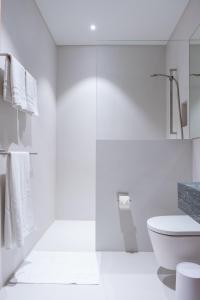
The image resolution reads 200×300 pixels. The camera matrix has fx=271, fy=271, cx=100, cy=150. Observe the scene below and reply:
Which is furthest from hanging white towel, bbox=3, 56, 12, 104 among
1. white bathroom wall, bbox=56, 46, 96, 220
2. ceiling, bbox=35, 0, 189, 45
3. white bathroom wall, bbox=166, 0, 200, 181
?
white bathroom wall, bbox=56, 46, 96, 220

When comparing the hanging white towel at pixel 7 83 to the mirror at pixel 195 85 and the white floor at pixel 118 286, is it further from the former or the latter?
the mirror at pixel 195 85

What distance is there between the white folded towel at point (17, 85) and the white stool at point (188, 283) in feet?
5.24

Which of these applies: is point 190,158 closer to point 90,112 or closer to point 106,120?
point 106,120

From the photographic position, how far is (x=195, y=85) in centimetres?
266

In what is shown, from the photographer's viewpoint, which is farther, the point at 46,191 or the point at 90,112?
the point at 90,112

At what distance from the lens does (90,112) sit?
3783 millimetres

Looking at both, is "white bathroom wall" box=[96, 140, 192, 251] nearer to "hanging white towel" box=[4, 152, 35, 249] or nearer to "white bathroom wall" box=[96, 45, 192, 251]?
Result: "white bathroom wall" box=[96, 45, 192, 251]

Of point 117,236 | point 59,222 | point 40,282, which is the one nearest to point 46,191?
point 59,222

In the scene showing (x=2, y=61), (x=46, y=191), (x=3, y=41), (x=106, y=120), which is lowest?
(x=46, y=191)

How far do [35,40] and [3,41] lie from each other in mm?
884

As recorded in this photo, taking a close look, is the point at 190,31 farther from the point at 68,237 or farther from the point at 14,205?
the point at 68,237

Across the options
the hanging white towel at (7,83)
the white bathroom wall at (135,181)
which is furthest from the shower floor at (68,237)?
the hanging white towel at (7,83)

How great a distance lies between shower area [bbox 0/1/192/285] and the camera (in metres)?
2.58

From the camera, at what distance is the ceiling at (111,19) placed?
282 centimetres
